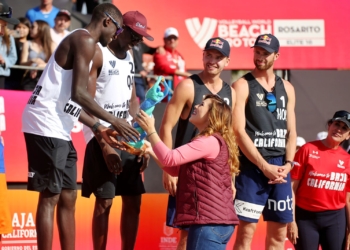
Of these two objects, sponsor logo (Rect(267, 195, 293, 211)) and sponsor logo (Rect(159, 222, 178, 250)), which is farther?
sponsor logo (Rect(159, 222, 178, 250))

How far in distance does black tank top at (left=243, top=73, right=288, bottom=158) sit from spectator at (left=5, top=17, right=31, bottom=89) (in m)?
4.40

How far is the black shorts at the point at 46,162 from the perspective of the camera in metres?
5.59

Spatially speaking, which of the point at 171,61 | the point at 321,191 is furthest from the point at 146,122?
the point at 171,61

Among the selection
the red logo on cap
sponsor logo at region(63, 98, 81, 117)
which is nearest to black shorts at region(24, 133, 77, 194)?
sponsor logo at region(63, 98, 81, 117)

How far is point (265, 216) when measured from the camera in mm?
6918

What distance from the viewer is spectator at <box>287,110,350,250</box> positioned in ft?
24.7

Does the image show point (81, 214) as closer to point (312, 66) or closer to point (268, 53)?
point (268, 53)

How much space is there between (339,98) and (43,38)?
554cm

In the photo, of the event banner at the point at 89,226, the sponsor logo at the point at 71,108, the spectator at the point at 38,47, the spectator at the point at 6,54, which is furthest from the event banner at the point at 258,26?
the sponsor logo at the point at 71,108

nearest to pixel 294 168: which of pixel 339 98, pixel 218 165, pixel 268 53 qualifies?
pixel 268 53

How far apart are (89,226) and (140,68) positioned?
329cm

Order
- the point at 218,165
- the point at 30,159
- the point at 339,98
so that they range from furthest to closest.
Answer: the point at 339,98
the point at 30,159
the point at 218,165

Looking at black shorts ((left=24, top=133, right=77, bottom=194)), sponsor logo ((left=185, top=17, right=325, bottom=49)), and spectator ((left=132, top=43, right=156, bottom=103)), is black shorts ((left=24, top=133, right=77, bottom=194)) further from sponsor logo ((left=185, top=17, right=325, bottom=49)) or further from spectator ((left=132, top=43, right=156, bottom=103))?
sponsor logo ((left=185, top=17, right=325, bottom=49))

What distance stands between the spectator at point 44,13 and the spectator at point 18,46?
1.65 feet
